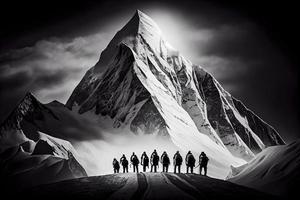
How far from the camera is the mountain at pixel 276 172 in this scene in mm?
41031

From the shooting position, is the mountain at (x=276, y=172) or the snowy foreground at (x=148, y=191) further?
the mountain at (x=276, y=172)

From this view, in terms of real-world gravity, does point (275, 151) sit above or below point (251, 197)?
above

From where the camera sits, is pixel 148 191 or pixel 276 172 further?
pixel 276 172

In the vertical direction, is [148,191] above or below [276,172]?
below

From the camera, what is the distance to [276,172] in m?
45.7

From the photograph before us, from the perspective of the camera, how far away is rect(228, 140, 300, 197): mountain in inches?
1615

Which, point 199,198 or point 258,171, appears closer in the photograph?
point 199,198

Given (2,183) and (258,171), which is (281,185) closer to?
(258,171)

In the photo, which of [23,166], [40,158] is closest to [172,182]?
[40,158]

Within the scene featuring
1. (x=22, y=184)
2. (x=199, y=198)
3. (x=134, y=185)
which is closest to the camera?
(x=199, y=198)

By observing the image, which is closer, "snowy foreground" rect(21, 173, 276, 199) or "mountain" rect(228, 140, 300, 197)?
"snowy foreground" rect(21, 173, 276, 199)

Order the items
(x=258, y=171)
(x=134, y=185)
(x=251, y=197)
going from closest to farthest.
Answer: (x=251, y=197)
(x=134, y=185)
(x=258, y=171)

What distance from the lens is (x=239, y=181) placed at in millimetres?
53375

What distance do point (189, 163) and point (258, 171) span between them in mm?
10455
